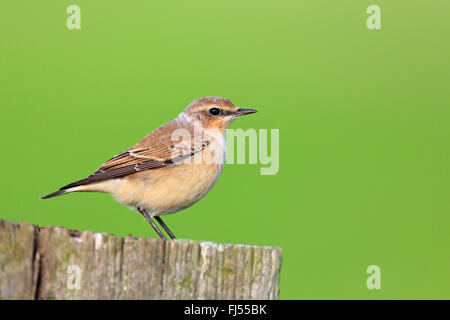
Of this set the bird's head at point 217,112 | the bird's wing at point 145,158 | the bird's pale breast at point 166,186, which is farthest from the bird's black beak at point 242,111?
the bird's pale breast at point 166,186

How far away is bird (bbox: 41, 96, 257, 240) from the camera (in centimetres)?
619

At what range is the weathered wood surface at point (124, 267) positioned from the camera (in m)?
3.10

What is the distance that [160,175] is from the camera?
20.6 ft

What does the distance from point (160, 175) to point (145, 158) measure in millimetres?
298

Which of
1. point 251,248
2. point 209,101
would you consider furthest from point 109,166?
point 251,248

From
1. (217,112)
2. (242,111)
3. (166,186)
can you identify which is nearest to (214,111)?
(217,112)

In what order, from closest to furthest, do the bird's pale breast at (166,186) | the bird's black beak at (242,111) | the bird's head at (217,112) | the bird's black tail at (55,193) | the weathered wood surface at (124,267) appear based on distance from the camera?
1. the weathered wood surface at (124,267)
2. the bird's black tail at (55,193)
3. the bird's pale breast at (166,186)
4. the bird's black beak at (242,111)
5. the bird's head at (217,112)

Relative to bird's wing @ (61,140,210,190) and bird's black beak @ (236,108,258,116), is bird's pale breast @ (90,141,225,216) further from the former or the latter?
bird's black beak @ (236,108,258,116)

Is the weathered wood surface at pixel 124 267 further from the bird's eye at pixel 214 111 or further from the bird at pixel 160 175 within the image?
the bird's eye at pixel 214 111

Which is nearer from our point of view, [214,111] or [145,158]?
[145,158]

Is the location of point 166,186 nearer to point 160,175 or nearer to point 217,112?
point 160,175

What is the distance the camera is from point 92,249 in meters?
3.22

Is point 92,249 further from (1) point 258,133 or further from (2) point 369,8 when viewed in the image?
(2) point 369,8

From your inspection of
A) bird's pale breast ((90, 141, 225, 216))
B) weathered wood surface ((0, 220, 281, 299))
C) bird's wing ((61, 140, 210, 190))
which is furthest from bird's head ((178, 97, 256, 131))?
weathered wood surface ((0, 220, 281, 299))
